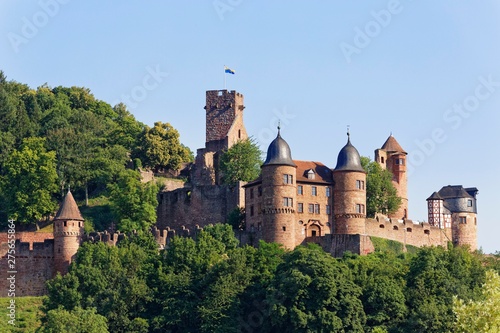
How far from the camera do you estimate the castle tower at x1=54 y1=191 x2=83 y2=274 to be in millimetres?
79625

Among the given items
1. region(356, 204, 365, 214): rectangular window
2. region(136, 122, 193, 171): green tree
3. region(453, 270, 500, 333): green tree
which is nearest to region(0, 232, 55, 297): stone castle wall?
region(356, 204, 365, 214): rectangular window

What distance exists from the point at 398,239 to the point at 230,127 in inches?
676

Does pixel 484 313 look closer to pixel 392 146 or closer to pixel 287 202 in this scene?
pixel 287 202

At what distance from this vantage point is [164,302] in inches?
2904

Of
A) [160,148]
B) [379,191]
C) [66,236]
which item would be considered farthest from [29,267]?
[379,191]

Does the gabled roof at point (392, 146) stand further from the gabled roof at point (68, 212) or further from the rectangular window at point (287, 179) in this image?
the gabled roof at point (68, 212)

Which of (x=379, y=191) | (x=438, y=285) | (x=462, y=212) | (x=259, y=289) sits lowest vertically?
(x=259, y=289)

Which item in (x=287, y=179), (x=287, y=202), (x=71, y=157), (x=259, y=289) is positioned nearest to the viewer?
Result: (x=259, y=289)

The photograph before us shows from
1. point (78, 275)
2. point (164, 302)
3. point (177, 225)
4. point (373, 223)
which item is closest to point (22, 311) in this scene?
point (78, 275)

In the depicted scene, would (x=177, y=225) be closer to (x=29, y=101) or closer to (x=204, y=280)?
(x=204, y=280)

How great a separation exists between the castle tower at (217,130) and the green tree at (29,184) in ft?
34.8

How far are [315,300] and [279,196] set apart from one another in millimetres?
12824

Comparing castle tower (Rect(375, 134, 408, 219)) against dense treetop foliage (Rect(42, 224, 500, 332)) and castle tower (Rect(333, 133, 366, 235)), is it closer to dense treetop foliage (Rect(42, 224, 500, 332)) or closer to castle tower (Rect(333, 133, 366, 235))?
castle tower (Rect(333, 133, 366, 235))

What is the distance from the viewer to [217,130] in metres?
96.4
